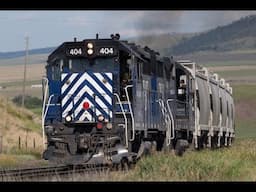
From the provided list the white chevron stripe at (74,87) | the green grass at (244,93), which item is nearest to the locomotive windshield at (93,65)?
the white chevron stripe at (74,87)

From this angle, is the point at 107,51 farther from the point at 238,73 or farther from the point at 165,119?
the point at 238,73

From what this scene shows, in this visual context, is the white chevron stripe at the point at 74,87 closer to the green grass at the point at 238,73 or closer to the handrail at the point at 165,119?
the handrail at the point at 165,119

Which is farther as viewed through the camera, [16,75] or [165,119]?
[16,75]

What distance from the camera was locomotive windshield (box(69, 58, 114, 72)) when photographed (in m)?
22.2

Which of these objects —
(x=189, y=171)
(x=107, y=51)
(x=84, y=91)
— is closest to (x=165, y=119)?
(x=107, y=51)

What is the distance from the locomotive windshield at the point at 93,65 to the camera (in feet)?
73.0

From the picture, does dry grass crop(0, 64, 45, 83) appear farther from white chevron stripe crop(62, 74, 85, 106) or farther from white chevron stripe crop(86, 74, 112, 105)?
white chevron stripe crop(86, 74, 112, 105)

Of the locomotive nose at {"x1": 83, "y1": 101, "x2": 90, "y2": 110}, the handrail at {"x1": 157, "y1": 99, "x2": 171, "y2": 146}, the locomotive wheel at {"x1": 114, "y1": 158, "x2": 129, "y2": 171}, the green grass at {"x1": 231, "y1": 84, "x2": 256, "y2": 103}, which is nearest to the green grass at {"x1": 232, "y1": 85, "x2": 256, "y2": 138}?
the green grass at {"x1": 231, "y1": 84, "x2": 256, "y2": 103}

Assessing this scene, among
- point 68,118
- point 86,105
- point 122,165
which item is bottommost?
point 122,165

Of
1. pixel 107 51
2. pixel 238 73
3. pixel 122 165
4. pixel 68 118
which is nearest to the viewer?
pixel 122 165

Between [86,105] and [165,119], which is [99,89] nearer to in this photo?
[86,105]

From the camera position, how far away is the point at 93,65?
22.3 meters

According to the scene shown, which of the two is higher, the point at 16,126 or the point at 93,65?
the point at 93,65

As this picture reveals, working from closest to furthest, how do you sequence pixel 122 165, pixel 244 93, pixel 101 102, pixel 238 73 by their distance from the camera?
pixel 122 165 → pixel 101 102 → pixel 244 93 → pixel 238 73
